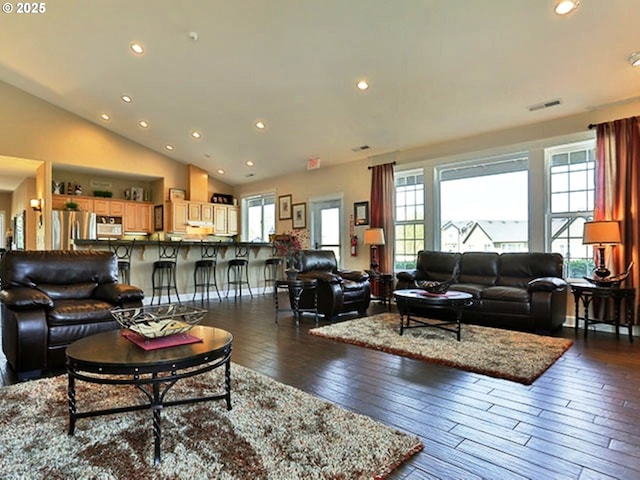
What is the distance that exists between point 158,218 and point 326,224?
179 inches

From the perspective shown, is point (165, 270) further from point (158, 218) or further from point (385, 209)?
point (385, 209)

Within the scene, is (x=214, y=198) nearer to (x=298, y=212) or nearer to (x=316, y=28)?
(x=298, y=212)

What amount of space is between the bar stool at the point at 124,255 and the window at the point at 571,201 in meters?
6.68

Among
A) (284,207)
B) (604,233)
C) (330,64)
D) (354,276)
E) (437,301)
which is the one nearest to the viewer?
(437,301)

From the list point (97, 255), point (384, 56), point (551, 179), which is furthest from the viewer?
point (551, 179)

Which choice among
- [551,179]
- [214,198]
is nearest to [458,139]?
[551,179]

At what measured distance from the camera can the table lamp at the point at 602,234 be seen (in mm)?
4195

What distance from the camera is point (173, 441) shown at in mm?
1916

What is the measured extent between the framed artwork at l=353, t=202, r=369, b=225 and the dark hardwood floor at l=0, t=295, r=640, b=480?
3731 millimetres

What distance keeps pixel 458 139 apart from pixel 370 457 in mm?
5441

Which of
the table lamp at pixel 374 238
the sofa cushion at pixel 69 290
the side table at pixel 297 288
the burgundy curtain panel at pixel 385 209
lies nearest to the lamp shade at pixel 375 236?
the table lamp at pixel 374 238

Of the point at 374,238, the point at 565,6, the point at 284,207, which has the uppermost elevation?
the point at 565,6

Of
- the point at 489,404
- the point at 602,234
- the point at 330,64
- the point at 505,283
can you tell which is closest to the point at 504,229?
the point at 505,283

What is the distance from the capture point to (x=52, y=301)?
3.07m
